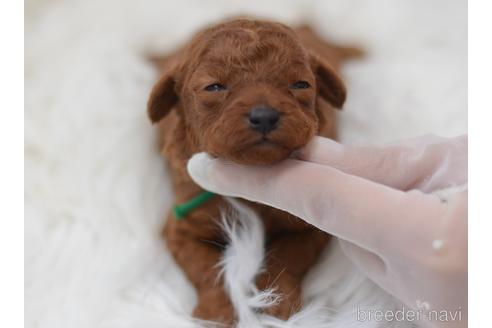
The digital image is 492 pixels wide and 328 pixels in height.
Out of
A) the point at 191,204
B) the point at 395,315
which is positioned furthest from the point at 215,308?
the point at 395,315

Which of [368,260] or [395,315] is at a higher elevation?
[368,260]

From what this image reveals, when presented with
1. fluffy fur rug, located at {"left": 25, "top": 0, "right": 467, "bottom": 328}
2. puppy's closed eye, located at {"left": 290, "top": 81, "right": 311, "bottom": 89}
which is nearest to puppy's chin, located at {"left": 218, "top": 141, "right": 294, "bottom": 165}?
puppy's closed eye, located at {"left": 290, "top": 81, "right": 311, "bottom": 89}

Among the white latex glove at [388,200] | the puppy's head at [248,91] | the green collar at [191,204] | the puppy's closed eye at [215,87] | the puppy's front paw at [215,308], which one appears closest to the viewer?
the white latex glove at [388,200]

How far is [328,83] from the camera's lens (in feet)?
4.26

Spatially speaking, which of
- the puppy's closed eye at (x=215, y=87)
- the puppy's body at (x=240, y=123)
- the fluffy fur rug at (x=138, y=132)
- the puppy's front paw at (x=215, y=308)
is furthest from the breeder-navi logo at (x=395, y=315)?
the puppy's closed eye at (x=215, y=87)

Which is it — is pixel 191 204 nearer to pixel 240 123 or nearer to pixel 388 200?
pixel 240 123

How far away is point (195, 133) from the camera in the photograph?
120 cm

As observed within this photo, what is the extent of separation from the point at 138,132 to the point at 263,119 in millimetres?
786

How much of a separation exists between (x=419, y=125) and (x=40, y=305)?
41.9 inches

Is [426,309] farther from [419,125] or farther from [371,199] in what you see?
[419,125]

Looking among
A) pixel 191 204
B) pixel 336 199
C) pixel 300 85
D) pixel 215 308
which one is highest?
pixel 300 85

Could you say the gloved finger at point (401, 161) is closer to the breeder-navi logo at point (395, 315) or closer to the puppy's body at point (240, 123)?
the puppy's body at point (240, 123)

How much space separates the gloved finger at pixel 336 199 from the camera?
0.88 metres

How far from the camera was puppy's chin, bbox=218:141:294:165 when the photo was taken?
3.18ft
